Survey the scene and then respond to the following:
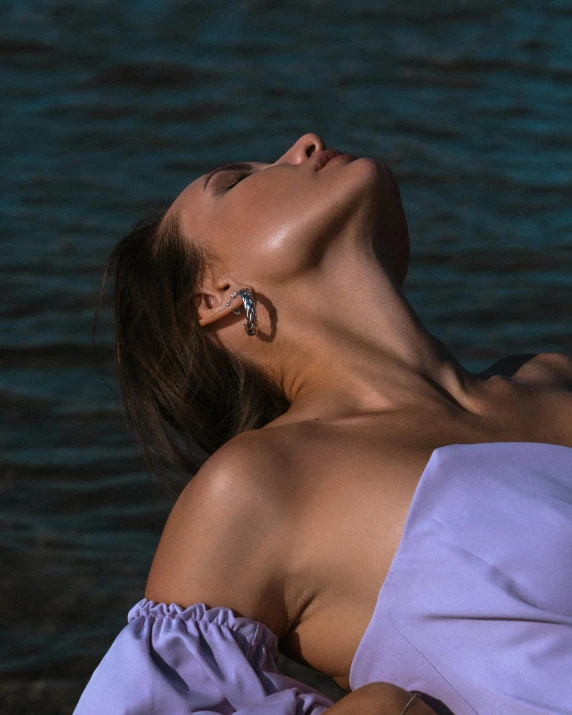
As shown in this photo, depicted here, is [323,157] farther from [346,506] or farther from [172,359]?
[346,506]

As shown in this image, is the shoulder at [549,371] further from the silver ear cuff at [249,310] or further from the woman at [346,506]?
the silver ear cuff at [249,310]

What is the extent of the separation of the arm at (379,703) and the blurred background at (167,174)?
3.44 ft

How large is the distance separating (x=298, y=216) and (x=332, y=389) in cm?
33

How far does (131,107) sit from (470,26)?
1890 millimetres

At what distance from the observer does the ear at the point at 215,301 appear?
2385mm

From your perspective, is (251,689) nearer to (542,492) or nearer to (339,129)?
(542,492)

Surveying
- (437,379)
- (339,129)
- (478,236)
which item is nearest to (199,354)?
(437,379)

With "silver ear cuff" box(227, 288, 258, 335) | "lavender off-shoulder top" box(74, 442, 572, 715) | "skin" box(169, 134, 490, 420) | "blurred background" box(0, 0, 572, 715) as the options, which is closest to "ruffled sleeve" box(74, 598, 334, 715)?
"lavender off-shoulder top" box(74, 442, 572, 715)

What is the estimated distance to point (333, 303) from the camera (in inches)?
91.0

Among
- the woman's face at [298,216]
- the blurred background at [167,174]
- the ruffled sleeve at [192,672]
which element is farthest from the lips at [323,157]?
the blurred background at [167,174]

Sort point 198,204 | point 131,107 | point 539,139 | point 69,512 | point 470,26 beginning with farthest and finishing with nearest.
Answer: point 470,26 → point 131,107 → point 539,139 → point 69,512 → point 198,204

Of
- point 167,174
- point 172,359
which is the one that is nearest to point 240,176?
point 172,359

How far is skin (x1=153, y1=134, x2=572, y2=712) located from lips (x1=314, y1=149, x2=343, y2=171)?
0.04 ft

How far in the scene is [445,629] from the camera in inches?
74.4
